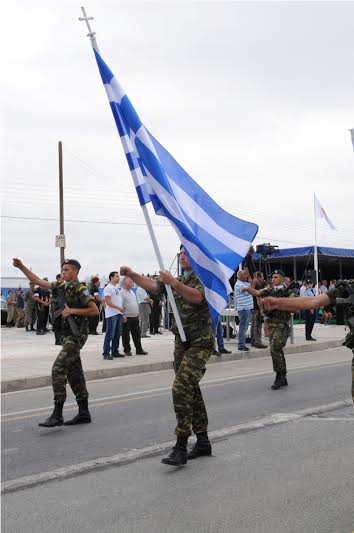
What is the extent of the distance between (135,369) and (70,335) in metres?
5.43

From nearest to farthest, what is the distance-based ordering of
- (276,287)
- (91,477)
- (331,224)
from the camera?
(91,477), (276,287), (331,224)

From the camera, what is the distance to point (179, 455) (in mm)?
5590

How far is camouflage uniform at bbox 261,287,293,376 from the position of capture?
402 inches

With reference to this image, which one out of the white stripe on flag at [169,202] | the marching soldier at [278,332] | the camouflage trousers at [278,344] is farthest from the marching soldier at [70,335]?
the camouflage trousers at [278,344]

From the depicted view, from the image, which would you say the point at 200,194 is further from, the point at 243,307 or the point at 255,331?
the point at 255,331

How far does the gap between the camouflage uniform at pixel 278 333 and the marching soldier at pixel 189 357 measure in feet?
14.2

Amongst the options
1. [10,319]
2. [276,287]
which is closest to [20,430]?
[276,287]

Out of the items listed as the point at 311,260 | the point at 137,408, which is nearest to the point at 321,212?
the point at 311,260

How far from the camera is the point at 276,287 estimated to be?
10430mm

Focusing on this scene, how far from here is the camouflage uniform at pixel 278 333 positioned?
10.2 m

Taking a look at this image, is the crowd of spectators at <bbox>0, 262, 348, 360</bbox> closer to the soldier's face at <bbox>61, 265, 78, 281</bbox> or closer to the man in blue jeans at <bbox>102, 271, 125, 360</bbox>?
the man in blue jeans at <bbox>102, 271, 125, 360</bbox>

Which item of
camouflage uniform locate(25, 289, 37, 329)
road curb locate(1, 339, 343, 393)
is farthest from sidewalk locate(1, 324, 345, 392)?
camouflage uniform locate(25, 289, 37, 329)

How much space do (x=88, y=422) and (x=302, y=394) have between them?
3286 mm

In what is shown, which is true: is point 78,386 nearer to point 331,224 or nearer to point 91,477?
point 91,477
